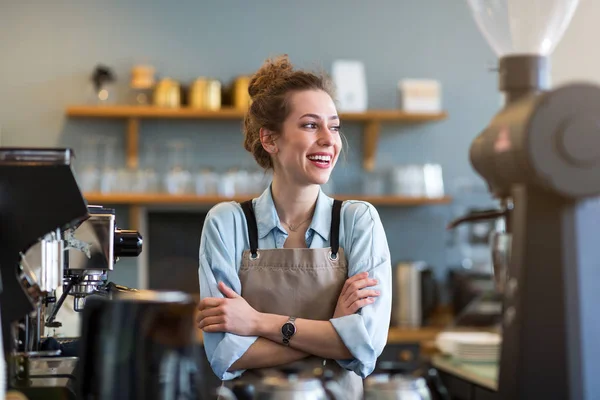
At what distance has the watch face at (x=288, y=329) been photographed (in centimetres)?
202

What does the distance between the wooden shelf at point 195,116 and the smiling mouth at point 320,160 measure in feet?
9.65

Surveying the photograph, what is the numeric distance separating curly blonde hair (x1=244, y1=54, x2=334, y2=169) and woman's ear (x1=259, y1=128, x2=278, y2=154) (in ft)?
0.04

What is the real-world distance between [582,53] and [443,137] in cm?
135

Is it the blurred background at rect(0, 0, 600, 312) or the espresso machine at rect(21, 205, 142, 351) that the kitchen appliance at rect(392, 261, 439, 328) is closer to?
the blurred background at rect(0, 0, 600, 312)

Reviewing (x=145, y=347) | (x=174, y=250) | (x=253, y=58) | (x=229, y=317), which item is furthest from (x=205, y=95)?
(x=145, y=347)

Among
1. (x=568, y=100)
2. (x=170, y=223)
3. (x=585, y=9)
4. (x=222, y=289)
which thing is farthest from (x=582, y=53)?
(x=568, y=100)

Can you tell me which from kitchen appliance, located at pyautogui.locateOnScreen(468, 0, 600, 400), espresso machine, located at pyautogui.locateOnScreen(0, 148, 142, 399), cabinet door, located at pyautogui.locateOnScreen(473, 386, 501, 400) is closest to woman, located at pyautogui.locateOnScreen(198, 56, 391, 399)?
espresso machine, located at pyautogui.locateOnScreen(0, 148, 142, 399)

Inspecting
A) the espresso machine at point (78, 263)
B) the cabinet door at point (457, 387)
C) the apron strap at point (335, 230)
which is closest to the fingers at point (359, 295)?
the apron strap at point (335, 230)

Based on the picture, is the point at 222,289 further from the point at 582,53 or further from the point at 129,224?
the point at 129,224

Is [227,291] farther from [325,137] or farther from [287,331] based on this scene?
[325,137]

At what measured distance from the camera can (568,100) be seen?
47.4 inches

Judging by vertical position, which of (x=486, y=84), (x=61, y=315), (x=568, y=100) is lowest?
(x=61, y=315)

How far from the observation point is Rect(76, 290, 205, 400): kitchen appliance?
118 cm

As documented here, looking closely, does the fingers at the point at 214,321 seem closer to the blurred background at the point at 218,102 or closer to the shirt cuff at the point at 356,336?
the shirt cuff at the point at 356,336
